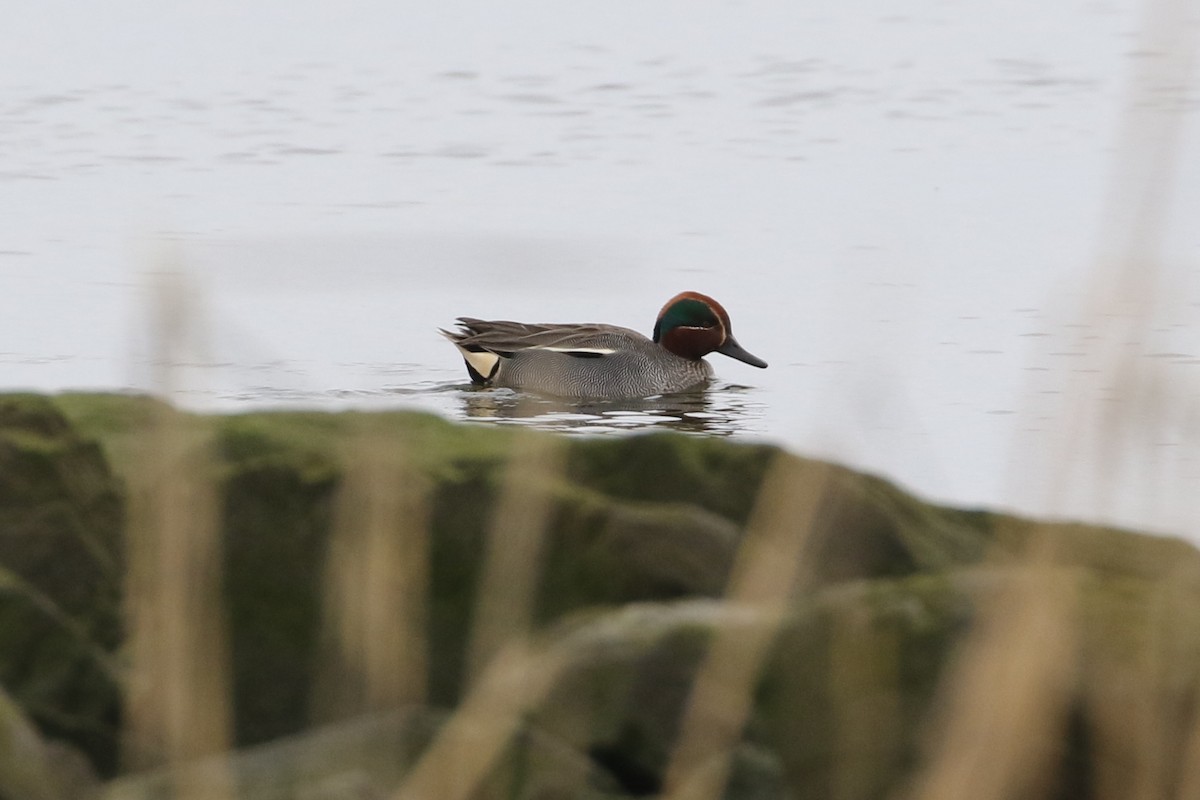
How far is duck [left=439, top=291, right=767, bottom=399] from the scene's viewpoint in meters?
11.0

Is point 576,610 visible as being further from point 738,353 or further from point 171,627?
point 738,353

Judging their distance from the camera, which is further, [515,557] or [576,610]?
[576,610]

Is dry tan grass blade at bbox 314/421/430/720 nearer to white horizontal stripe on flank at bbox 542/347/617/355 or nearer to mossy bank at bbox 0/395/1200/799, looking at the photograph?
mossy bank at bbox 0/395/1200/799

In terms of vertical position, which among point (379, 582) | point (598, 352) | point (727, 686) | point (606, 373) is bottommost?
point (606, 373)

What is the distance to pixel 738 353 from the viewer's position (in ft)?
35.3

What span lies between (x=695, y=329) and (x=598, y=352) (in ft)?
1.91

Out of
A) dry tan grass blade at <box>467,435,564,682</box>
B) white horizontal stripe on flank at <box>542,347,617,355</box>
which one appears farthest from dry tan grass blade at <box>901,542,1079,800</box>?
white horizontal stripe on flank at <box>542,347,617,355</box>

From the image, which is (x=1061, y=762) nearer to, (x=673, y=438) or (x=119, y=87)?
(x=673, y=438)

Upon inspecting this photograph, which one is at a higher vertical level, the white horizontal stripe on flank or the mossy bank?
the mossy bank

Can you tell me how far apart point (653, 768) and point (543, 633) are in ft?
1.80

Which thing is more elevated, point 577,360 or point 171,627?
point 171,627

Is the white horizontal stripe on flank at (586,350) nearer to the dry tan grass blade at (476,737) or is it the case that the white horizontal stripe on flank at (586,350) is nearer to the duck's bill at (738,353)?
the duck's bill at (738,353)

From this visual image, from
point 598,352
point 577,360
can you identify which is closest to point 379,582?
point 577,360

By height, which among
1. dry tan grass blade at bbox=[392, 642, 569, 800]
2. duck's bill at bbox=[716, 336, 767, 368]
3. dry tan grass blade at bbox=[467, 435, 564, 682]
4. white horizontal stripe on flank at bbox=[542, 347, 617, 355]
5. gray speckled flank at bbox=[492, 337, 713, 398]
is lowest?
gray speckled flank at bbox=[492, 337, 713, 398]
